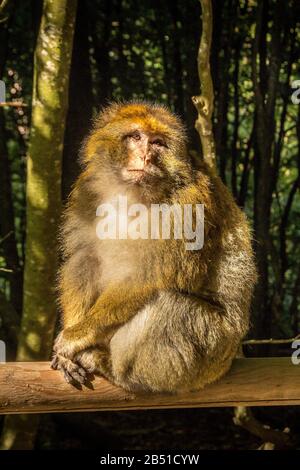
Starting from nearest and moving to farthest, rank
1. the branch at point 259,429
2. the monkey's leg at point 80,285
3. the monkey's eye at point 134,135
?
the monkey's eye at point 134,135 < the monkey's leg at point 80,285 < the branch at point 259,429

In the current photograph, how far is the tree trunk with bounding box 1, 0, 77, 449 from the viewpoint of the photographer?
455 cm

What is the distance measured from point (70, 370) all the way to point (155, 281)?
1.92ft

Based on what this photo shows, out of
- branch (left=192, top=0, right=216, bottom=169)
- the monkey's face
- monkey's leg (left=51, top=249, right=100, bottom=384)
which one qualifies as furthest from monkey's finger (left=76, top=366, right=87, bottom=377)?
branch (left=192, top=0, right=216, bottom=169)

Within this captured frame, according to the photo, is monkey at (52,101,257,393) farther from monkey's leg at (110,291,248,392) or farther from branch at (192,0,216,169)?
branch at (192,0,216,169)

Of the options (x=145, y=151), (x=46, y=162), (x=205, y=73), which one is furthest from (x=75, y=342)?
(x=205, y=73)

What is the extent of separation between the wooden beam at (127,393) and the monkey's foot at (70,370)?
0.10ft

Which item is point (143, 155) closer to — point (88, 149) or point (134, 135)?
point (134, 135)

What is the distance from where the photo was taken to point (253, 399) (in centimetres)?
362

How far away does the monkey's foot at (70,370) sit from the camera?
11.3ft

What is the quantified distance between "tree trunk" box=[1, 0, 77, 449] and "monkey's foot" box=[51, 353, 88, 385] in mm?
1355

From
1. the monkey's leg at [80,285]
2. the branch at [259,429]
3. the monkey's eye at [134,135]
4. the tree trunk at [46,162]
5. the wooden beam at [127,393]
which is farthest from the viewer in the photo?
the branch at [259,429]

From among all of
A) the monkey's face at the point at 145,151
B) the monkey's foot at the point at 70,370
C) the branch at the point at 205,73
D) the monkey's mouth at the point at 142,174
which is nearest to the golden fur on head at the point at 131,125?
the monkey's face at the point at 145,151

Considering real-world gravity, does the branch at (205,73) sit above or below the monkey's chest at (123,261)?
above

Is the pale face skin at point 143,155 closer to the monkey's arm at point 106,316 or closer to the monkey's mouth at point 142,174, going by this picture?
the monkey's mouth at point 142,174
